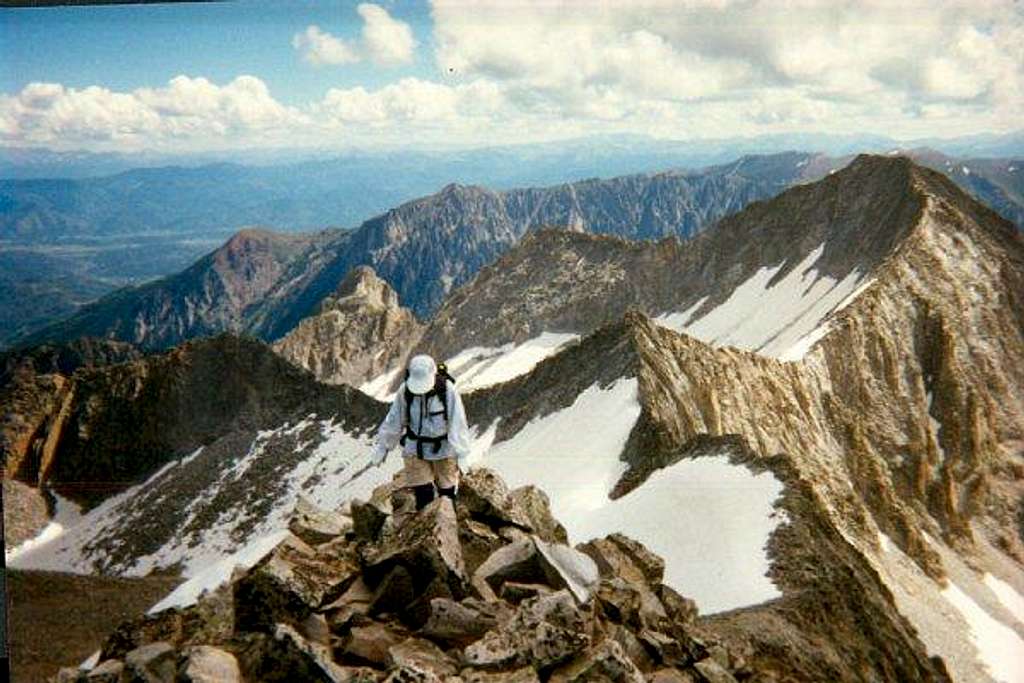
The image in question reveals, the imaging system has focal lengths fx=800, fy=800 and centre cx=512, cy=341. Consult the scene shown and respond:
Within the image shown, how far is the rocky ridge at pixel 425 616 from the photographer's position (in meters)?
7.12

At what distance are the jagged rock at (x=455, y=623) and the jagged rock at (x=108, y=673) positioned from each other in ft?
9.20

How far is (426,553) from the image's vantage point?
816cm

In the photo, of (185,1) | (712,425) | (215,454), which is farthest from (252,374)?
(185,1)

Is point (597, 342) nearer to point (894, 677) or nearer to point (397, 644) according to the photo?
point (894, 677)

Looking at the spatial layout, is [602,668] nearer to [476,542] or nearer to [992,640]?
[476,542]

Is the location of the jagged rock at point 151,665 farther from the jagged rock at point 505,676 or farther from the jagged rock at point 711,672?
the jagged rock at point 711,672

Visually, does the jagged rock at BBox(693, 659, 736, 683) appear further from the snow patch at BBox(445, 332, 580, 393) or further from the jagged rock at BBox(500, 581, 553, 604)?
the snow patch at BBox(445, 332, 580, 393)

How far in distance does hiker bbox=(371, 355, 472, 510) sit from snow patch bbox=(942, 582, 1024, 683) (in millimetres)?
31975

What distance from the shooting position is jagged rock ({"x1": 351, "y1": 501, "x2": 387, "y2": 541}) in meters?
9.63

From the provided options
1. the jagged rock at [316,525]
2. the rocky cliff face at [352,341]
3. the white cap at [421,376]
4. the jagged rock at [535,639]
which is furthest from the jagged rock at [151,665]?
the rocky cliff face at [352,341]

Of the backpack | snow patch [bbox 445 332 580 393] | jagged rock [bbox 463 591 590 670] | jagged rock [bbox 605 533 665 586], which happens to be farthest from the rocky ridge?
snow patch [bbox 445 332 580 393]

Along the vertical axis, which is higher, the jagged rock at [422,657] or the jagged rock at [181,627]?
the jagged rock at [422,657]

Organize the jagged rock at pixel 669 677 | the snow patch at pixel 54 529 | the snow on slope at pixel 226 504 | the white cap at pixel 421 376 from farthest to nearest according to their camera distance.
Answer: the snow patch at pixel 54 529 → the snow on slope at pixel 226 504 → the white cap at pixel 421 376 → the jagged rock at pixel 669 677

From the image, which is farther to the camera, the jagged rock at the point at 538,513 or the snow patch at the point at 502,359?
the snow patch at the point at 502,359
